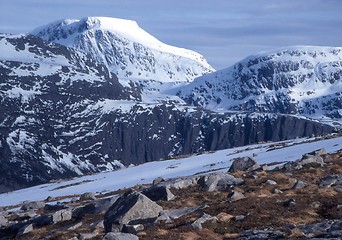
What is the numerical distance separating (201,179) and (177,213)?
854cm

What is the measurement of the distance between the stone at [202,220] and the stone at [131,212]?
248 cm

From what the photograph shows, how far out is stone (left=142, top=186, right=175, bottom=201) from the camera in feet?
118

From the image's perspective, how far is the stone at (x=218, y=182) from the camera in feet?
127

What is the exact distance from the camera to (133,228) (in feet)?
92.4

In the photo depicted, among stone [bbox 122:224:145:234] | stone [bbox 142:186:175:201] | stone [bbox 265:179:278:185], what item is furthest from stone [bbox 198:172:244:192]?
stone [bbox 122:224:145:234]

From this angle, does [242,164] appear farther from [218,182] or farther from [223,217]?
[223,217]

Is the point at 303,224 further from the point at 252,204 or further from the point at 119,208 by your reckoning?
the point at 119,208

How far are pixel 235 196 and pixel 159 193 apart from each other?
14.9 feet

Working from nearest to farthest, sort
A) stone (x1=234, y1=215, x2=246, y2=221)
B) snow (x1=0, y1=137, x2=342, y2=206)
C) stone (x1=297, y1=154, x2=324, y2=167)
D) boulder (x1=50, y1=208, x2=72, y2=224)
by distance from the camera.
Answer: stone (x1=234, y1=215, x2=246, y2=221) → boulder (x1=50, y1=208, x2=72, y2=224) → stone (x1=297, y1=154, x2=324, y2=167) → snow (x1=0, y1=137, x2=342, y2=206)

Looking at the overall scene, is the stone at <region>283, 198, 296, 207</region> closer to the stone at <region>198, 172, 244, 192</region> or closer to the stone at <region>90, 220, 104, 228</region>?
the stone at <region>198, 172, 244, 192</region>

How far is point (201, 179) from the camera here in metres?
40.1

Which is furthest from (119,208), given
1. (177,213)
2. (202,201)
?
(202,201)

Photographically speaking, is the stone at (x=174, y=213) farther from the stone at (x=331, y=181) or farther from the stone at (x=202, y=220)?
the stone at (x=331, y=181)

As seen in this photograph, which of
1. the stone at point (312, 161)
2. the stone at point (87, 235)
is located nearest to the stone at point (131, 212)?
the stone at point (87, 235)
